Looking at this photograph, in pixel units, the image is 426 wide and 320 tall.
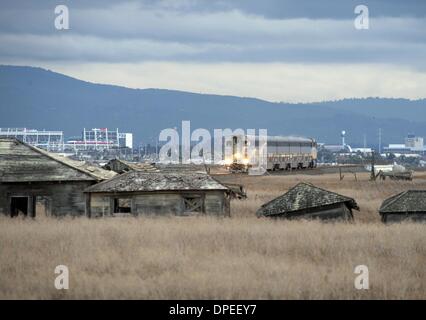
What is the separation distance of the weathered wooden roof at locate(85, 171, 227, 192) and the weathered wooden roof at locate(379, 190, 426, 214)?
632 cm

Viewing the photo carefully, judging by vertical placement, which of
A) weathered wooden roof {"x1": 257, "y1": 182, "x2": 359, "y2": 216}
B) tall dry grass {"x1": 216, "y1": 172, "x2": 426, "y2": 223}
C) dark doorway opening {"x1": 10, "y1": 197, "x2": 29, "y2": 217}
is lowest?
tall dry grass {"x1": 216, "y1": 172, "x2": 426, "y2": 223}

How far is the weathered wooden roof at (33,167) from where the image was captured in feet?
106

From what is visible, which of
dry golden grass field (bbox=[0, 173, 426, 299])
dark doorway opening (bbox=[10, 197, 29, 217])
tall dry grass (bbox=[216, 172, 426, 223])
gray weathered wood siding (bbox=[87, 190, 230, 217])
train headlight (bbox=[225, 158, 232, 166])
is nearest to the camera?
dry golden grass field (bbox=[0, 173, 426, 299])

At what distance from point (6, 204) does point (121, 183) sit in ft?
15.1

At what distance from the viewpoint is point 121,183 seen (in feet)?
105

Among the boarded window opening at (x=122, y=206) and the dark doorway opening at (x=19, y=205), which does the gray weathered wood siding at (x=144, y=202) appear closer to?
the boarded window opening at (x=122, y=206)

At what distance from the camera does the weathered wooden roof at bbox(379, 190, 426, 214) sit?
30.6 m

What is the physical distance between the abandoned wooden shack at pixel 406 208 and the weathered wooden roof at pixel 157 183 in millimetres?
6259

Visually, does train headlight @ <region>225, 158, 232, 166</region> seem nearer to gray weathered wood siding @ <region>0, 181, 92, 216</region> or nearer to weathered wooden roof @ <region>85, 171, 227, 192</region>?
weathered wooden roof @ <region>85, 171, 227, 192</region>

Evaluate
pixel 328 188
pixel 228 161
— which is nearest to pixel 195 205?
pixel 328 188

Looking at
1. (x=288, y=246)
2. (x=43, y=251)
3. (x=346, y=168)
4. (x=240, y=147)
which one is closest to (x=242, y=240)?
(x=288, y=246)

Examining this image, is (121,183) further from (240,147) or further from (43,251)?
(240,147)

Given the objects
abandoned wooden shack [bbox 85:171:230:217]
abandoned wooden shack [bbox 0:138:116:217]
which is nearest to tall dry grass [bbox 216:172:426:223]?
abandoned wooden shack [bbox 85:171:230:217]
